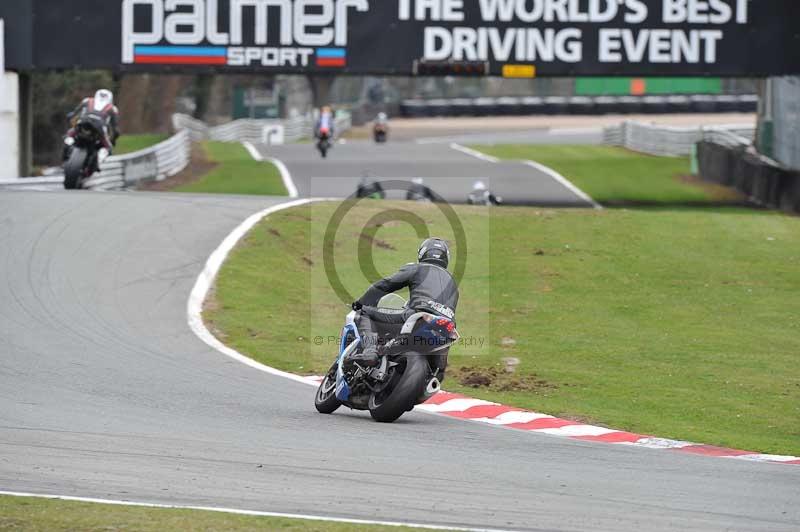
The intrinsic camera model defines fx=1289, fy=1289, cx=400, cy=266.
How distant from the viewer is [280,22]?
99.3 ft

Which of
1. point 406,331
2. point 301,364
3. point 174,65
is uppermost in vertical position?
point 174,65

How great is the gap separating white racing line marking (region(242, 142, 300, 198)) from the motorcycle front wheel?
298 inches

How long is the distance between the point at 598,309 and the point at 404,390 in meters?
7.17

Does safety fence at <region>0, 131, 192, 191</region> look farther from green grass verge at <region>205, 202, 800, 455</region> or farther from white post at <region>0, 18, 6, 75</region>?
green grass verge at <region>205, 202, 800, 455</region>

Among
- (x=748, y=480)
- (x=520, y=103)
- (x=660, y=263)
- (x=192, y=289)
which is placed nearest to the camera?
(x=748, y=480)

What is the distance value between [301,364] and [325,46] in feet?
60.5

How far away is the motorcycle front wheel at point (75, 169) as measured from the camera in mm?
21891

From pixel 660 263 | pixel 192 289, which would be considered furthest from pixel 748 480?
pixel 660 263

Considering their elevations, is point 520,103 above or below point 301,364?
above

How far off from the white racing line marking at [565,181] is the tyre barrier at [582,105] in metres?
34.1

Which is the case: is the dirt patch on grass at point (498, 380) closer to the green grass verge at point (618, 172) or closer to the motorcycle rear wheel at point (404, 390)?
the motorcycle rear wheel at point (404, 390)

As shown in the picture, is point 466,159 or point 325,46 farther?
point 466,159

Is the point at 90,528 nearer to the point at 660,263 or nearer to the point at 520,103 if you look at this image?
the point at 660,263

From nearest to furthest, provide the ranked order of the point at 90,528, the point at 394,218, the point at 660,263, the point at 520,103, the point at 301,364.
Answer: the point at 90,528, the point at 301,364, the point at 660,263, the point at 394,218, the point at 520,103
